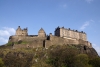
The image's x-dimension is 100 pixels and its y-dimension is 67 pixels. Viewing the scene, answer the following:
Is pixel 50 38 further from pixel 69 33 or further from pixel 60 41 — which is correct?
pixel 69 33

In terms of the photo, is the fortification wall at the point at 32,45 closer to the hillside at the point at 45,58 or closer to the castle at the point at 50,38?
the castle at the point at 50,38

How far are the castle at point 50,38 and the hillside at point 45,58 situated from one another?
3.71 m

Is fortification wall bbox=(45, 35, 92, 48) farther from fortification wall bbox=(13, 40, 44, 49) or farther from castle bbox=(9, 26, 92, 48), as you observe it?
fortification wall bbox=(13, 40, 44, 49)

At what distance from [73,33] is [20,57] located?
28104 millimetres

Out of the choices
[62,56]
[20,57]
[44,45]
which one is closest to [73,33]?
[44,45]

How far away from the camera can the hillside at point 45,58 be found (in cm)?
4384

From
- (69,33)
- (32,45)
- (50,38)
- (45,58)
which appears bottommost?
(45,58)

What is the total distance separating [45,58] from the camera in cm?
4762

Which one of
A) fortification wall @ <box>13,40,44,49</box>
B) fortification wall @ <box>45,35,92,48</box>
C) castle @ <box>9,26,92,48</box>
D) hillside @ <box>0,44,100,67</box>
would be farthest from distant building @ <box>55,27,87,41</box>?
hillside @ <box>0,44,100,67</box>

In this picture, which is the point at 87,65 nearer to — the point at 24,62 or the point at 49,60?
the point at 49,60

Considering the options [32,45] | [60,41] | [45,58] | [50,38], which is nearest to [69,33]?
[60,41]

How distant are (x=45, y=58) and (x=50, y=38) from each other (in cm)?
1025

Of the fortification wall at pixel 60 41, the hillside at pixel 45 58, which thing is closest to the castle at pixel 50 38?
the fortification wall at pixel 60 41

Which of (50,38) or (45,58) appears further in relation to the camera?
(50,38)
